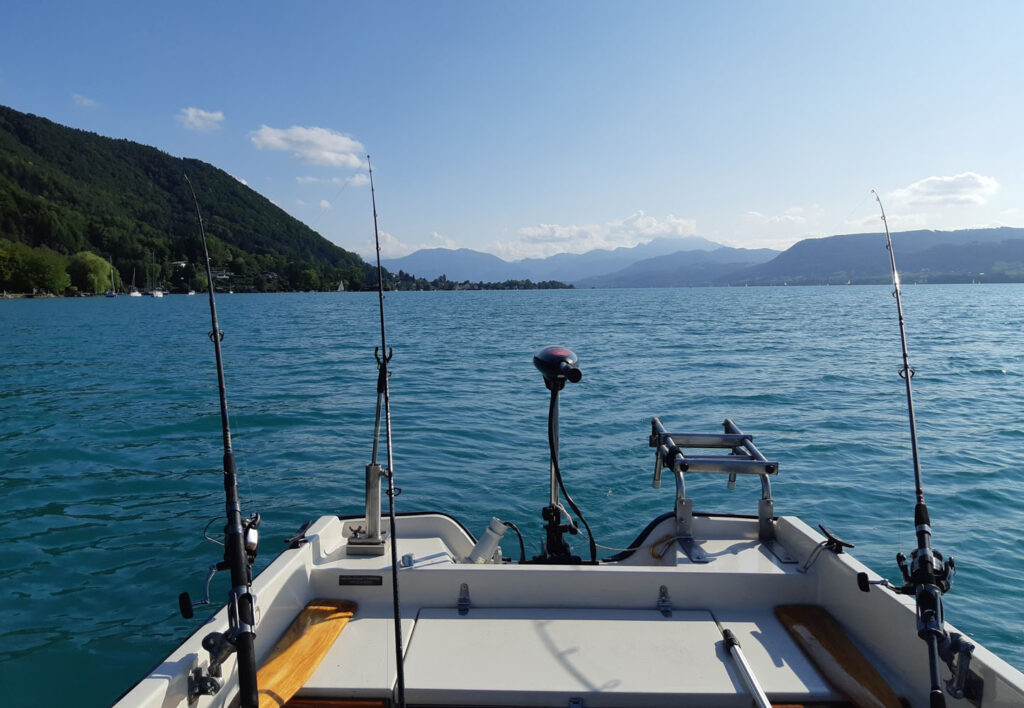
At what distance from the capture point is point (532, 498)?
8.20 m

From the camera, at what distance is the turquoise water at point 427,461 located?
18.2 ft

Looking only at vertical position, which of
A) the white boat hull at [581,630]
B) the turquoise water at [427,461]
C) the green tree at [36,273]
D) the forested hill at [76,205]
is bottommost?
the turquoise water at [427,461]

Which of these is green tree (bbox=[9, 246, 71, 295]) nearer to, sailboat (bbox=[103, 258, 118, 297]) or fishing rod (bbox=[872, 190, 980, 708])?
sailboat (bbox=[103, 258, 118, 297])

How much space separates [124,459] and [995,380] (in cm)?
2080

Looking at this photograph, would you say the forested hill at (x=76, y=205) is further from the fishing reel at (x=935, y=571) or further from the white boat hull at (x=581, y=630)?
the fishing reel at (x=935, y=571)

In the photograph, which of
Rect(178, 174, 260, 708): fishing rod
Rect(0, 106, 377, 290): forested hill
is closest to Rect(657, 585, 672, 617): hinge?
Rect(178, 174, 260, 708): fishing rod

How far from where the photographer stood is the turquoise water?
554cm

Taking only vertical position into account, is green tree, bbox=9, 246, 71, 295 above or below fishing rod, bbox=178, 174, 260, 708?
above

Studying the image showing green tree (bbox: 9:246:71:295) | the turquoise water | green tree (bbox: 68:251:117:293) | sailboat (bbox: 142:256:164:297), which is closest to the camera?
the turquoise water

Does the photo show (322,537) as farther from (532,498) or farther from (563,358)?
(532,498)

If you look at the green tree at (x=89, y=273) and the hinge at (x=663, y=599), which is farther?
the green tree at (x=89, y=273)

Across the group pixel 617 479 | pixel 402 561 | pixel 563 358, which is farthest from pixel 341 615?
pixel 617 479

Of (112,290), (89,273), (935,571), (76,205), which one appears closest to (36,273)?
(89,273)

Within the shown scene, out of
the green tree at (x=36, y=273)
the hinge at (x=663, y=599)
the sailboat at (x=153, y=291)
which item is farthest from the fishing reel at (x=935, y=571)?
the sailboat at (x=153, y=291)
